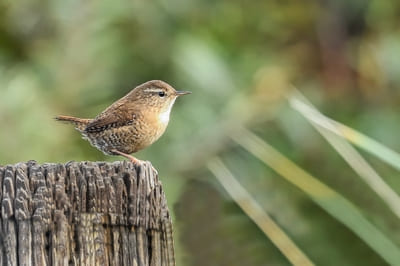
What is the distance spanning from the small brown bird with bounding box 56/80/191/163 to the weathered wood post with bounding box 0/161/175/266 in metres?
2.35

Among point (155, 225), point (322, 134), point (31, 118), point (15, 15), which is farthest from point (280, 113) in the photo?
point (15, 15)

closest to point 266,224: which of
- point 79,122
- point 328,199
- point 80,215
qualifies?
point 328,199

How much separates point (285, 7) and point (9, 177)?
7690 millimetres

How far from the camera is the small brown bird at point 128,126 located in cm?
557

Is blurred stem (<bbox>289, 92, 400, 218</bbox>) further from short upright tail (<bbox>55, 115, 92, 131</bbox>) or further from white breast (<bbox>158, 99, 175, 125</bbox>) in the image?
short upright tail (<bbox>55, 115, 92, 131</bbox>)

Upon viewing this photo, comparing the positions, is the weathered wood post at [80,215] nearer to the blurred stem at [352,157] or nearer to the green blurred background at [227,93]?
the green blurred background at [227,93]

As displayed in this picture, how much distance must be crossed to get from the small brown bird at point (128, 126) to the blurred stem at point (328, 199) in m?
1.03

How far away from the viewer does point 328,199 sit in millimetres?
4062

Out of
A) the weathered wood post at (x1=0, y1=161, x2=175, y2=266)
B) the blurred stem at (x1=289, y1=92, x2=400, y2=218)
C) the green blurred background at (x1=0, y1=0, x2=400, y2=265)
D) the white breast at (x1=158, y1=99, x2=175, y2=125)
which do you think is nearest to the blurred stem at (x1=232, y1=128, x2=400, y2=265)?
the green blurred background at (x1=0, y1=0, x2=400, y2=265)

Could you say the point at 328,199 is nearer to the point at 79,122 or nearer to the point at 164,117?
the point at 164,117

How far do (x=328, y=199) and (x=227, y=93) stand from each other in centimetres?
401

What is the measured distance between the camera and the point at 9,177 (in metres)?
2.96

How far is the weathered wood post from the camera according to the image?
2.94m

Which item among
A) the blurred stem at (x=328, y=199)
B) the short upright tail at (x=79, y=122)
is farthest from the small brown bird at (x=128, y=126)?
the blurred stem at (x=328, y=199)
